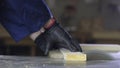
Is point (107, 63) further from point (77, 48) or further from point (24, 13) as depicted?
point (24, 13)

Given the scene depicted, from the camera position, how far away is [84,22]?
2789mm

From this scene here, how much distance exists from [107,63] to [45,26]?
0.89ft

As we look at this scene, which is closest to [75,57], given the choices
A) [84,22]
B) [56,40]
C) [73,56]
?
[73,56]

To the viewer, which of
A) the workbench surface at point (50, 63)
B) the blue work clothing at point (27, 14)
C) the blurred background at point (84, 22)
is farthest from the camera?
the blurred background at point (84, 22)

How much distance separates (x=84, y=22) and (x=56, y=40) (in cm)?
165

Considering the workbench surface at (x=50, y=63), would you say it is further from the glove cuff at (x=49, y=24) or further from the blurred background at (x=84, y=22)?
the blurred background at (x=84, y=22)

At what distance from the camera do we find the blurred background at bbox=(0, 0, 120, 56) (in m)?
2.72

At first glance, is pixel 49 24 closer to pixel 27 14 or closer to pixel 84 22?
pixel 27 14

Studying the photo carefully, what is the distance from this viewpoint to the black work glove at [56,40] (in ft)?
3.76

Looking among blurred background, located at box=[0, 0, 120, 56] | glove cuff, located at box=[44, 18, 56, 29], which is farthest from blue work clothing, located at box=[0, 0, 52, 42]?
blurred background, located at box=[0, 0, 120, 56]

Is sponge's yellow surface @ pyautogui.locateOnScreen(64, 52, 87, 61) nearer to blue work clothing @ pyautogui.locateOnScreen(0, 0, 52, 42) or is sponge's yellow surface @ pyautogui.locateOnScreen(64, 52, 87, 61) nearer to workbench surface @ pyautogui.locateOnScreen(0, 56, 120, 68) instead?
workbench surface @ pyautogui.locateOnScreen(0, 56, 120, 68)

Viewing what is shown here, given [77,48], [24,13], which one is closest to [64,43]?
[77,48]

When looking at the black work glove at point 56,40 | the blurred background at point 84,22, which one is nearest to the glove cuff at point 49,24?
the black work glove at point 56,40

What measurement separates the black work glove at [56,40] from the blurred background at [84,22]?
1.54 metres
